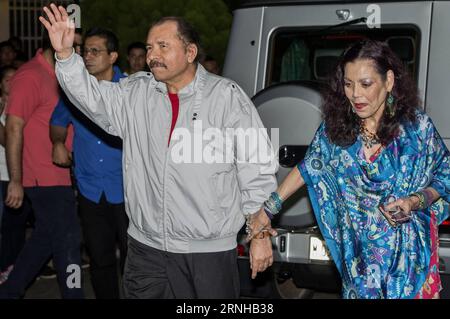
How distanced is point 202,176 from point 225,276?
1.69 feet

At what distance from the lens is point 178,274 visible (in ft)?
14.8

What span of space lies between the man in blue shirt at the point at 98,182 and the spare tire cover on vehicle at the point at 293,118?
105 centimetres

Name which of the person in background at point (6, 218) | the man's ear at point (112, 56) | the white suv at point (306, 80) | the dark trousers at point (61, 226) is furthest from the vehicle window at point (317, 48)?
the person in background at point (6, 218)

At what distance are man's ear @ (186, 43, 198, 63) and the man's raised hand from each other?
60 centimetres

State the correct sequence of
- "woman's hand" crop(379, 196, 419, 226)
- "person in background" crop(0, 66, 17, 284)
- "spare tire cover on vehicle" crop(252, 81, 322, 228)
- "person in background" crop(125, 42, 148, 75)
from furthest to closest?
"person in background" crop(125, 42, 148, 75) < "person in background" crop(0, 66, 17, 284) < "spare tire cover on vehicle" crop(252, 81, 322, 228) < "woman's hand" crop(379, 196, 419, 226)

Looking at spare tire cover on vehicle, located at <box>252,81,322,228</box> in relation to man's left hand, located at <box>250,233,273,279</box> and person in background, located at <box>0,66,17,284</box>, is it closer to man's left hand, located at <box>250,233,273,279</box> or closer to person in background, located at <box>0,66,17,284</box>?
man's left hand, located at <box>250,233,273,279</box>

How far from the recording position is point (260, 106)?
5289mm

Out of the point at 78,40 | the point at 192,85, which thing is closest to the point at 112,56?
the point at 78,40

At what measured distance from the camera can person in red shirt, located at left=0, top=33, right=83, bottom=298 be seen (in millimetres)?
6051

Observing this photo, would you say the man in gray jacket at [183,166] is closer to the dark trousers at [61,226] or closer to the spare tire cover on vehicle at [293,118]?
the spare tire cover on vehicle at [293,118]

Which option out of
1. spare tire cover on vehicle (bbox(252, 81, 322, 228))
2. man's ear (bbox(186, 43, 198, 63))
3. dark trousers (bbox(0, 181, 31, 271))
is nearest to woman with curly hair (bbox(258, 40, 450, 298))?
man's ear (bbox(186, 43, 198, 63))

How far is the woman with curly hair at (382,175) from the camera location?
405 cm

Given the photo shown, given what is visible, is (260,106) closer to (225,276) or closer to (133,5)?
(225,276)
